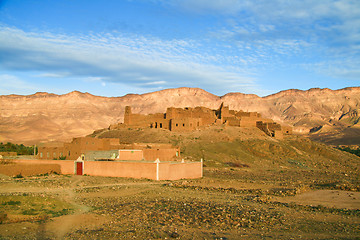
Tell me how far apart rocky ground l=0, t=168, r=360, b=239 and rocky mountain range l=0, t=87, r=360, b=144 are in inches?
2772

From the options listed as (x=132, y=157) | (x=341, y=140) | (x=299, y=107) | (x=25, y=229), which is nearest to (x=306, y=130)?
(x=341, y=140)

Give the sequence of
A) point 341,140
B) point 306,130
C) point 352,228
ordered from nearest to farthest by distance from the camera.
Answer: point 352,228 < point 341,140 < point 306,130

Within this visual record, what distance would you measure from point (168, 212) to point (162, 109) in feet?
363

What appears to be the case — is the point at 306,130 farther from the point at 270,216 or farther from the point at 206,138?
the point at 270,216

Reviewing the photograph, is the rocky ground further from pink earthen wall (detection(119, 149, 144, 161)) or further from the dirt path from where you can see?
pink earthen wall (detection(119, 149, 144, 161))

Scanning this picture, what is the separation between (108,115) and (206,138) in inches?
3320

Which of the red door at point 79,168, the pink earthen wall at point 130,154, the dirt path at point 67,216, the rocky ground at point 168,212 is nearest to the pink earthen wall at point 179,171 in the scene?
the dirt path at point 67,216

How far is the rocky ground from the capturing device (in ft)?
39.8

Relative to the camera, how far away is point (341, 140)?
8719 centimetres

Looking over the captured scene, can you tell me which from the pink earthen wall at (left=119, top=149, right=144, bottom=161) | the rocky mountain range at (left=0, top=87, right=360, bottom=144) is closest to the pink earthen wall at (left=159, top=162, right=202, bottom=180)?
the pink earthen wall at (left=119, top=149, right=144, bottom=161)

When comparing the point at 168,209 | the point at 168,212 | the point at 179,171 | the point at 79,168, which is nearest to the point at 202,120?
→ the point at 179,171

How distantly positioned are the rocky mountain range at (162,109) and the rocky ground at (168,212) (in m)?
70.4

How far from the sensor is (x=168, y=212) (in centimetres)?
1523

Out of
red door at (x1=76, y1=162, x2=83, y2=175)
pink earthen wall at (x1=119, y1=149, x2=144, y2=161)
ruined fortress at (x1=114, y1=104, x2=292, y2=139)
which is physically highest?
ruined fortress at (x1=114, y1=104, x2=292, y2=139)
